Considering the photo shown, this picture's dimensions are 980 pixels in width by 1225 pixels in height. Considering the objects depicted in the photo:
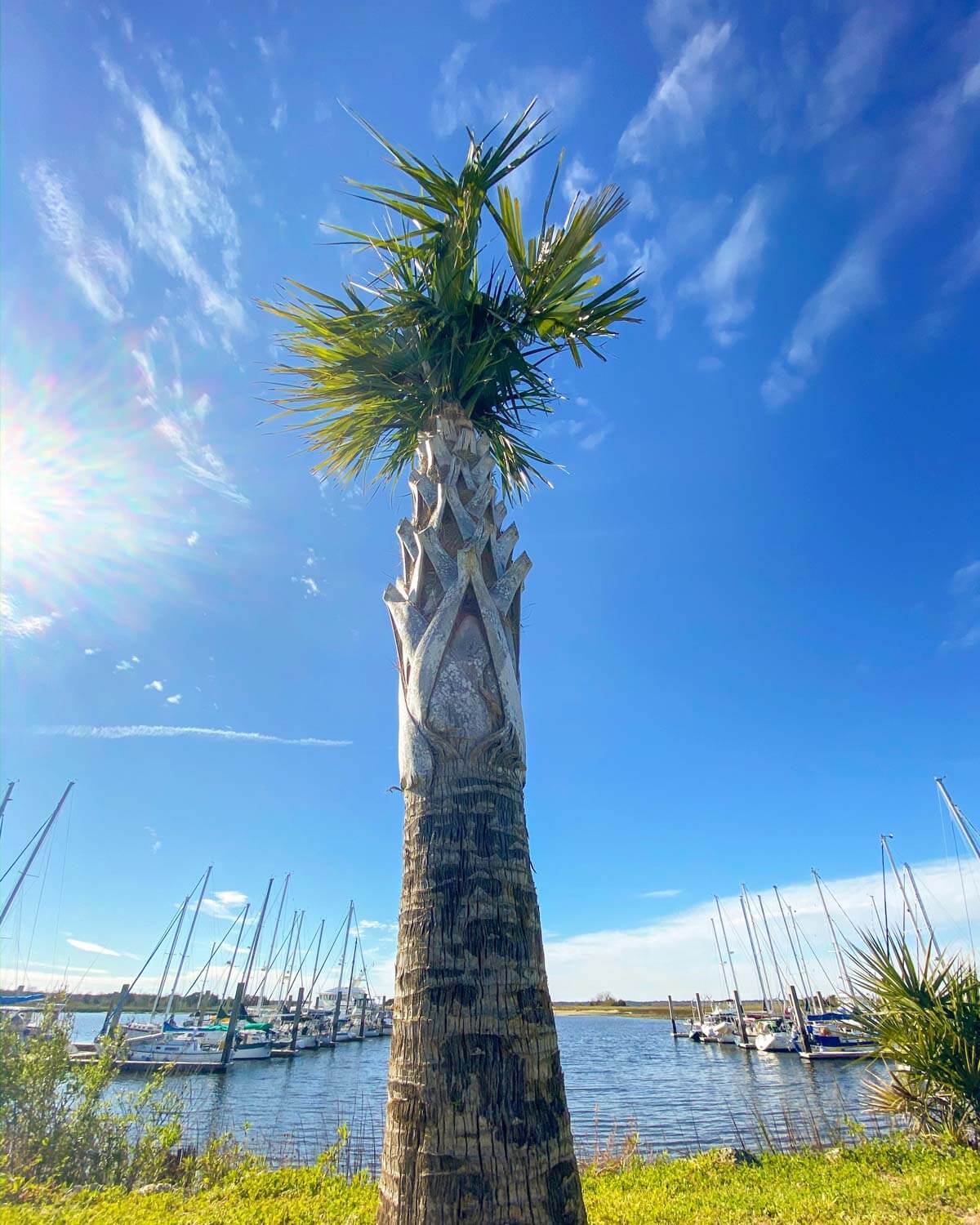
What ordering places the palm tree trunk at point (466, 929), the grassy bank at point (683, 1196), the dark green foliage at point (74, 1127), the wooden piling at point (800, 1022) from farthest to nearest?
the wooden piling at point (800, 1022) → the dark green foliage at point (74, 1127) → the grassy bank at point (683, 1196) → the palm tree trunk at point (466, 929)

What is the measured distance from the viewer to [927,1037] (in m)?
7.54

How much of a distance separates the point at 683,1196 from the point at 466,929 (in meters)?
6.27

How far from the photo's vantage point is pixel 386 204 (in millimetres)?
4801

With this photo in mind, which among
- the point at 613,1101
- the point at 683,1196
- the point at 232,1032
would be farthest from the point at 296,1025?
the point at 683,1196

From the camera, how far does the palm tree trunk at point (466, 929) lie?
7.02 ft

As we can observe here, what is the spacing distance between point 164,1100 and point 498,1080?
8.79 m

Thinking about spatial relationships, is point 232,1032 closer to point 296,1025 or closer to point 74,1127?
point 296,1025

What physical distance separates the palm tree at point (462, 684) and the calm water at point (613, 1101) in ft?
30.7

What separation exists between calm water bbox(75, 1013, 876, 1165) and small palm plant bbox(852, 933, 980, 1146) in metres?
1.61

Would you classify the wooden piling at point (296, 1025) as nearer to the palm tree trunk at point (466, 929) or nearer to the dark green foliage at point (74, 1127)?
the dark green foliage at point (74, 1127)

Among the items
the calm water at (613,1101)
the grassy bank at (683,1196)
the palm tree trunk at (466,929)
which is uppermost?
the palm tree trunk at (466,929)

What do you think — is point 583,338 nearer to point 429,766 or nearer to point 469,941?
point 429,766

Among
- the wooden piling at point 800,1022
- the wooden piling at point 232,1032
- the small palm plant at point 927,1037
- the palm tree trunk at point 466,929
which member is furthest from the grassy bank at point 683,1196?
the wooden piling at point 800,1022

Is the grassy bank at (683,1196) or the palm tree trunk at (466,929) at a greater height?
the palm tree trunk at (466,929)
